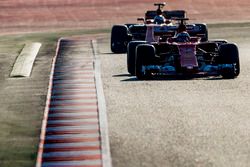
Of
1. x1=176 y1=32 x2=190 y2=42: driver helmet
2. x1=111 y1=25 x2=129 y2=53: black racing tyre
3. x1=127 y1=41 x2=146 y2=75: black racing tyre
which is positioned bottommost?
x1=111 y1=25 x2=129 y2=53: black racing tyre

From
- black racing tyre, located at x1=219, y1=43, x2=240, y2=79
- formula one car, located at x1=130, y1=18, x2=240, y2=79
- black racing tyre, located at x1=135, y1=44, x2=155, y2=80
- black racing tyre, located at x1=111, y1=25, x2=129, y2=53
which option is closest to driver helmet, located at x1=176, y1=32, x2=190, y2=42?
formula one car, located at x1=130, y1=18, x2=240, y2=79

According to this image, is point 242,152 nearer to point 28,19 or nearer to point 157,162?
point 157,162

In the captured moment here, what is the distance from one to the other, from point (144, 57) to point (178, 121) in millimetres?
7345

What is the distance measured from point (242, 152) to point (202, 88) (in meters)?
8.64

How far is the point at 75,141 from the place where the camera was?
17141 millimetres

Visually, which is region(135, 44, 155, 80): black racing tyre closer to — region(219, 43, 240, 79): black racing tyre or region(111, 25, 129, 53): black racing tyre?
region(219, 43, 240, 79): black racing tyre

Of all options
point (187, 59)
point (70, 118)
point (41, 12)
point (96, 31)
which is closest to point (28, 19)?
point (41, 12)

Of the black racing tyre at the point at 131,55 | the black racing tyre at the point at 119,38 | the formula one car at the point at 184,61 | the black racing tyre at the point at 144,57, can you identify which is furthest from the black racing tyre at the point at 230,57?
the black racing tyre at the point at 119,38

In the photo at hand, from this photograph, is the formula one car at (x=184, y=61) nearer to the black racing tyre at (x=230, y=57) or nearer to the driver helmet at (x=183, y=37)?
the black racing tyre at (x=230, y=57)

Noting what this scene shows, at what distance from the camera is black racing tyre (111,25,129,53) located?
119 feet

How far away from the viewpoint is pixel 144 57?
25859 millimetres

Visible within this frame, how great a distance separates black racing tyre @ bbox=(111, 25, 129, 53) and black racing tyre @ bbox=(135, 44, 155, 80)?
34.3 feet

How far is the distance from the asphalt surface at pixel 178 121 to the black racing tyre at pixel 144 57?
1.16ft

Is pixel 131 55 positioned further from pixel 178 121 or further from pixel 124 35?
pixel 124 35
